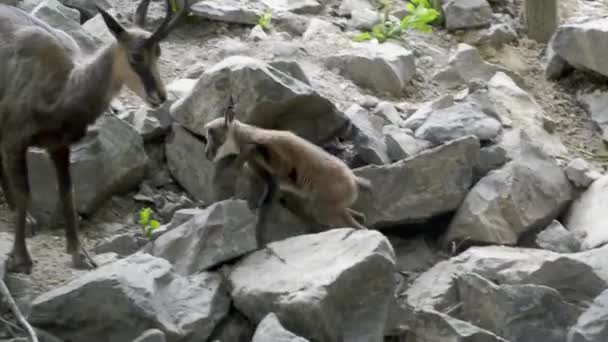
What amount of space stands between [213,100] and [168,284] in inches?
68.9

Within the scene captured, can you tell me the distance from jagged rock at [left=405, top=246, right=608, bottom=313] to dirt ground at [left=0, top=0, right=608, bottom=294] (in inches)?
76.6

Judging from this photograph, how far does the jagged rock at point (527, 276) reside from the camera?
19.4ft

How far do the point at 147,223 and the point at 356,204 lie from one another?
1.35 meters

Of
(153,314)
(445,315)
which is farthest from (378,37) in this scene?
(153,314)

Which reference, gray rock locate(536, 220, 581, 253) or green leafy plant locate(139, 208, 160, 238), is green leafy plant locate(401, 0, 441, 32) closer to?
gray rock locate(536, 220, 581, 253)

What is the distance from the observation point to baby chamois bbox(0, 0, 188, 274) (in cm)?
552

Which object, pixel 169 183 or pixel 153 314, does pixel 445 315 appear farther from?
pixel 169 183

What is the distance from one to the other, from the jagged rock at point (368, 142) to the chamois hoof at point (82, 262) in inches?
79.1

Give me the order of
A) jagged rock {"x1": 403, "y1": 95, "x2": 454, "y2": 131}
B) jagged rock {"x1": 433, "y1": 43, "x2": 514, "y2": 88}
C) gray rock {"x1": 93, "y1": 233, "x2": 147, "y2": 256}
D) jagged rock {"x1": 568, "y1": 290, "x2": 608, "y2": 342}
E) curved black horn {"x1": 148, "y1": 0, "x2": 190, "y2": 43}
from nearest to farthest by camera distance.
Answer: jagged rock {"x1": 568, "y1": 290, "x2": 608, "y2": 342} → curved black horn {"x1": 148, "y1": 0, "x2": 190, "y2": 43} → gray rock {"x1": 93, "y1": 233, "x2": 147, "y2": 256} → jagged rock {"x1": 403, "y1": 95, "x2": 454, "y2": 131} → jagged rock {"x1": 433, "y1": 43, "x2": 514, "y2": 88}

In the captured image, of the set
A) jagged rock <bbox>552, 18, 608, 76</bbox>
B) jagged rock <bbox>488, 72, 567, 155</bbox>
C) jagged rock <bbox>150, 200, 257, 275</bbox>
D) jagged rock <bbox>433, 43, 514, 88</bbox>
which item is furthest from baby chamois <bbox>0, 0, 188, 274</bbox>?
jagged rock <bbox>552, 18, 608, 76</bbox>

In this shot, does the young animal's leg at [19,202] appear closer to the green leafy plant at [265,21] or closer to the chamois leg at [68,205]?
the chamois leg at [68,205]

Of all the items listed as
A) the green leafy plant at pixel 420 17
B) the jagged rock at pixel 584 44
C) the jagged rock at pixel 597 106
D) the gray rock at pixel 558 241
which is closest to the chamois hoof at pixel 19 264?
the gray rock at pixel 558 241

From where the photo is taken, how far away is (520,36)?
9.95 m

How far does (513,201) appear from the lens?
6.66 meters
